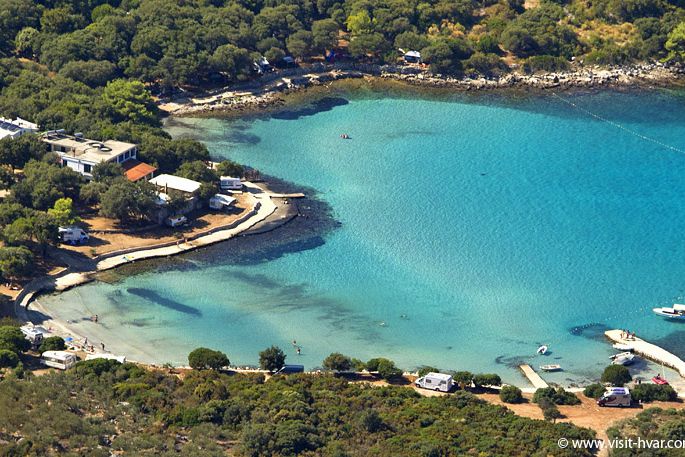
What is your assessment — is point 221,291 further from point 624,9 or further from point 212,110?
point 624,9

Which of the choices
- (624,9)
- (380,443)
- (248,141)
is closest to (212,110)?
(248,141)

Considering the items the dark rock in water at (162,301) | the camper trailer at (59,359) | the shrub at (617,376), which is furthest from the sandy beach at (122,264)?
the shrub at (617,376)

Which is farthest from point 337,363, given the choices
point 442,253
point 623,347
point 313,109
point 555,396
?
point 313,109

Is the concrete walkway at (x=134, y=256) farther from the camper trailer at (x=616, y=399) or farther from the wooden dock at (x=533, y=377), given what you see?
the camper trailer at (x=616, y=399)

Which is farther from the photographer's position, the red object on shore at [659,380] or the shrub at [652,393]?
the red object on shore at [659,380]

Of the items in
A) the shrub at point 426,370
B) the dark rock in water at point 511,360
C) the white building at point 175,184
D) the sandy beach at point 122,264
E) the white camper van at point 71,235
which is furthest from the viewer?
the white building at point 175,184
